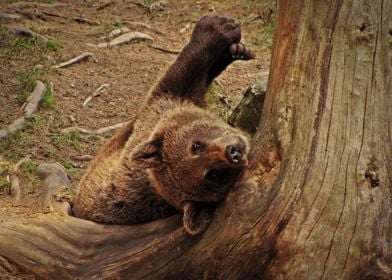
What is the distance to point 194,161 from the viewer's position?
552cm

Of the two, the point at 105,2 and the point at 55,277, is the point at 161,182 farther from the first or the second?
the point at 105,2

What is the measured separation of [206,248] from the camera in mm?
5363

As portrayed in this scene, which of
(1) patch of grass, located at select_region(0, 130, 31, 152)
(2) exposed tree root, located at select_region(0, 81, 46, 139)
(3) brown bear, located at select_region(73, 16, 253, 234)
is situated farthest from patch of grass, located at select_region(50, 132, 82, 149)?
(3) brown bear, located at select_region(73, 16, 253, 234)

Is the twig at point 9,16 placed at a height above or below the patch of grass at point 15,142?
above

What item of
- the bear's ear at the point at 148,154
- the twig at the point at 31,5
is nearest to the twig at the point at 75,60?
the twig at the point at 31,5

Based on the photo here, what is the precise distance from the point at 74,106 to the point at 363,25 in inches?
210

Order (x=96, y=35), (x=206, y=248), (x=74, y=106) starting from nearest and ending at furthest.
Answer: (x=206, y=248)
(x=74, y=106)
(x=96, y=35)

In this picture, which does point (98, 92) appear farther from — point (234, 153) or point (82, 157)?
point (234, 153)

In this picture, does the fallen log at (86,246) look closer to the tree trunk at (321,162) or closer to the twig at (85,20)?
the tree trunk at (321,162)

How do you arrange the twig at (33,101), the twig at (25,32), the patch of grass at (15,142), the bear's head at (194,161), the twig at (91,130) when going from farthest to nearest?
the twig at (25,32) → the twig at (33,101) → the twig at (91,130) → the patch of grass at (15,142) → the bear's head at (194,161)

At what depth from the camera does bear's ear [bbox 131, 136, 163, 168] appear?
232 inches

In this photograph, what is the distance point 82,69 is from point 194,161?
521cm

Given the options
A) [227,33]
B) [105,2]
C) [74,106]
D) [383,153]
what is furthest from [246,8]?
[383,153]

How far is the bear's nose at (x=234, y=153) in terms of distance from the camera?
502 centimetres
